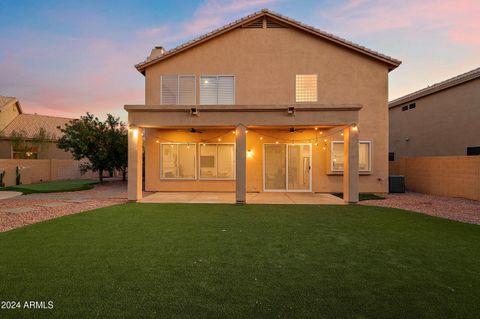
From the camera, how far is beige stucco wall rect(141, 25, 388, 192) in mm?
12398

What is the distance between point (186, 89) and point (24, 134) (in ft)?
55.8

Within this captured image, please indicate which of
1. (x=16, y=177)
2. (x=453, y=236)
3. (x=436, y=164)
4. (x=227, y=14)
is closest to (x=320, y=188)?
(x=436, y=164)

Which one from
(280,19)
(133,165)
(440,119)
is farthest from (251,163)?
(440,119)

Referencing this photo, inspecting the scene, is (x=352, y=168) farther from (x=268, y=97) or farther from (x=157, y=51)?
(x=157, y=51)

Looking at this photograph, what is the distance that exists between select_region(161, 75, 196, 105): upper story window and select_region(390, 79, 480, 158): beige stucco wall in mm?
15424

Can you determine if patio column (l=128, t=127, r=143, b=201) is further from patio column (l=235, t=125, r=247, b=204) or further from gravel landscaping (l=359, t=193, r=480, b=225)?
gravel landscaping (l=359, t=193, r=480, b=225)

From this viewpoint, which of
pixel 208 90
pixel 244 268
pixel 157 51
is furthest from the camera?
pixel 157 51

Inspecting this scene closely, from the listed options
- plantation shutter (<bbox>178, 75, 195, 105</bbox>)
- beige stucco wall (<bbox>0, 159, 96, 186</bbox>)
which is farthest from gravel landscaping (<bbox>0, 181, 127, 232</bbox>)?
beige stucco wall (<bbox>0, 159, 96, 186</bbox>)

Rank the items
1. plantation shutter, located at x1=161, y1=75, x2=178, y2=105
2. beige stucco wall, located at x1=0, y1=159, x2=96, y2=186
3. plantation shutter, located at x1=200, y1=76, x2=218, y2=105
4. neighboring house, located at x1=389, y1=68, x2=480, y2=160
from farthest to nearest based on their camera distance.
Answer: beige stucco wall, located at x1=0, y1=159, x2=96, y2=186 → neighboring house, located at x1=389, y1=68, x2=480, y2=160 → plantation shutter, located at x1=161, y1=75, x2=178, y2=105 → plantation shutter, located at x1=200, y1=76, x2=218, y2=105

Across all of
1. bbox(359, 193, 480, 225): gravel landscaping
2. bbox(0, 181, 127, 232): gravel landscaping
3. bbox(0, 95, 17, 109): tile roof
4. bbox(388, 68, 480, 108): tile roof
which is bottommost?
bbox(359, 193, 480, 225): gravel landscaping

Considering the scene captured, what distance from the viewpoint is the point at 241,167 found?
31.5 ft

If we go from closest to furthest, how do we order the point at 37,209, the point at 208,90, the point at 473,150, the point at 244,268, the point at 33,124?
the point at 244,268, the point at 37,209, the point at 208,90, the point at 473,150, the point at 33,124

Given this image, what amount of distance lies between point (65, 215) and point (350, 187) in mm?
10247

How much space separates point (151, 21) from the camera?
50.3ft
